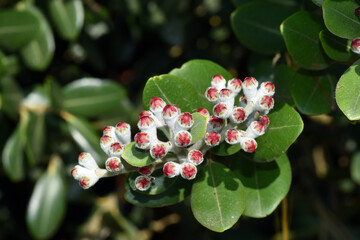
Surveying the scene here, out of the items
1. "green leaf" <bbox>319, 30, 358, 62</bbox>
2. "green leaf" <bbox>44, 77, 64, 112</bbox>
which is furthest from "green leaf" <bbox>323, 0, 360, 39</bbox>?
"green leaf" <bbox>44, 77, 64, 112</bbox>

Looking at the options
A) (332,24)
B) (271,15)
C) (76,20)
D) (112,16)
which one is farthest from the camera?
(112,16)

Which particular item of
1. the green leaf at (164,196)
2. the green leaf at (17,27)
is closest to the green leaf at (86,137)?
the green leaf at (17,27)

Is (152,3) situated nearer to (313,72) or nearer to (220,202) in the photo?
(313,72)

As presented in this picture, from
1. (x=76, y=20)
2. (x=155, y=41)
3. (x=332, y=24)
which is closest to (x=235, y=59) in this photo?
(x=155, y=41)

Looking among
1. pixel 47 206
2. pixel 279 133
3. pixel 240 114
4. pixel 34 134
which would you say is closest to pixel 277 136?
pixel 279 133

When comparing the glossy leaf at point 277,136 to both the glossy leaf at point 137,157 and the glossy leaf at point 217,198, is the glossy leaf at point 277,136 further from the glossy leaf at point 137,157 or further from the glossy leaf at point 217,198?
the glossy leaf at point 137,157

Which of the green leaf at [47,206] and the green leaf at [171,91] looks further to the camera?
the green leaf at [47,206]

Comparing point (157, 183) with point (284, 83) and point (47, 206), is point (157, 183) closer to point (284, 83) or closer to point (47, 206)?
point (284, 83)
